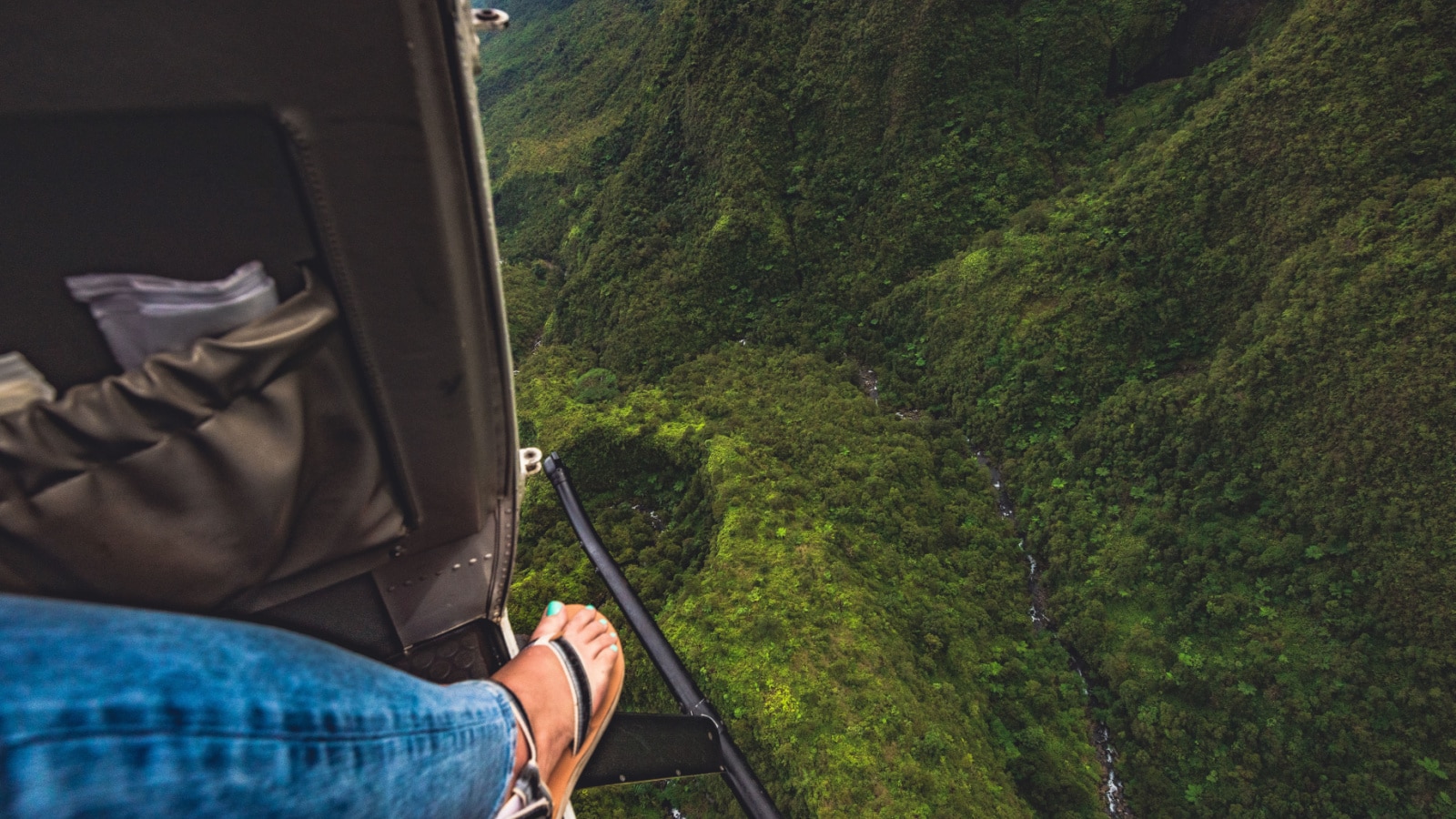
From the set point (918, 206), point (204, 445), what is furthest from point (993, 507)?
point (204, 445)

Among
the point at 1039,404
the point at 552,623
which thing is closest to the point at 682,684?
the point at 552,623

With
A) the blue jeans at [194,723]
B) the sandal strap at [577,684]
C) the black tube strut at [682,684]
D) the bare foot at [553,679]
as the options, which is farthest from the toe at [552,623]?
the black tube strut at [682,684]

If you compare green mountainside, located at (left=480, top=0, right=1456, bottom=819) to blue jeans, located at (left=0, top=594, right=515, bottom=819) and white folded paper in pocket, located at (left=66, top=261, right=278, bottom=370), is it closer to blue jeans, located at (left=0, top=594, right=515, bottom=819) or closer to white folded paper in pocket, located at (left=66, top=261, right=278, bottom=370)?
blue jeans, located at (left=0, top=594, right=515, bottom=819)

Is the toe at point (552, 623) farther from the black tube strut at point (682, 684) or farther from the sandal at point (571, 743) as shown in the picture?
the black tube strut at point (682, 684)

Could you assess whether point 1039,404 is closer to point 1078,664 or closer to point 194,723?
point 1078,664

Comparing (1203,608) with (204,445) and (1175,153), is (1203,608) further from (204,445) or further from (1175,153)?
(204,445)
